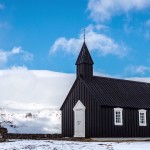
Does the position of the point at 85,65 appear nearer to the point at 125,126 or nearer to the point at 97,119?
the point at 97,119

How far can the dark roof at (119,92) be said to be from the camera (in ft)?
136

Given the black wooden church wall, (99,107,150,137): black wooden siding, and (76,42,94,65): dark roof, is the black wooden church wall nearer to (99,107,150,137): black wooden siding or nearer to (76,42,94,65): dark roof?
(99,107,150,137): black wooden siding

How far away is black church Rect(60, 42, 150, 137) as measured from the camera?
1597 inches

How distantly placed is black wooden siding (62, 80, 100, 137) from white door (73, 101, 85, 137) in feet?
1.49

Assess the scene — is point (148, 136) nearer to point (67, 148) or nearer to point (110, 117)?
point (110, 117)

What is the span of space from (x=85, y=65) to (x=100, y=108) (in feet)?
18.5

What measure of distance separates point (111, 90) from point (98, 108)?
403 centimetres

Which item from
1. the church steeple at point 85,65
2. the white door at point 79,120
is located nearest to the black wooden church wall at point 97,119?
the white door at point 79,120

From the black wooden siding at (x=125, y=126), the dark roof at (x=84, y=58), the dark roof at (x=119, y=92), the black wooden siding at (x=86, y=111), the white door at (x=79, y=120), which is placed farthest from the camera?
the dark roof at (x=84, y=58)

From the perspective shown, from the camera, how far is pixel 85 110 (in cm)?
4178

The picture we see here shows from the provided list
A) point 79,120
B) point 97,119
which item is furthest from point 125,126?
point 79,120

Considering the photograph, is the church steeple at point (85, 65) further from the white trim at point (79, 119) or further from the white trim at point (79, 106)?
the white trim at point (79, 119)

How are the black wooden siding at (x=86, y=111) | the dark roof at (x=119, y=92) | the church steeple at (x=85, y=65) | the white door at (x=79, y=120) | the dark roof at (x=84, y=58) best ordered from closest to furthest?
the black wooden siding at (x=86, y=111)
the dark roof at (x=119, y=92)
the white door at (x=79, y=120)
the church steeple at (x=85, y=65)
the dark roof at (x=84, y=58)

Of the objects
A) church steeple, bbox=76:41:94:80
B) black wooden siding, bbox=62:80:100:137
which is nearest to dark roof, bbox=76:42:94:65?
church steeple, bbox=76:41:94:80
